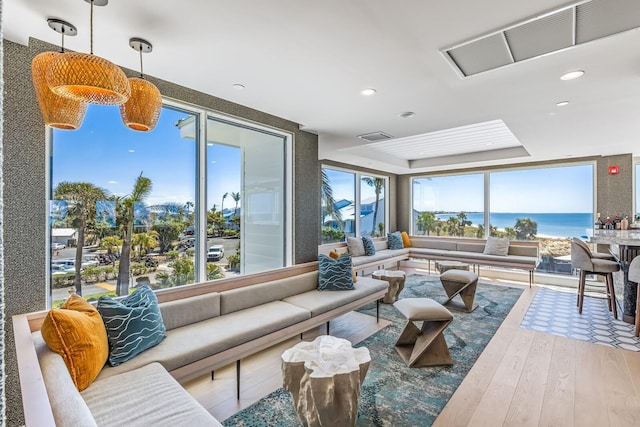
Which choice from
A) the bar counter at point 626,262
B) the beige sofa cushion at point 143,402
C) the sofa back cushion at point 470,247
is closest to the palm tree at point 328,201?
the sofa back cushion at point 470,247

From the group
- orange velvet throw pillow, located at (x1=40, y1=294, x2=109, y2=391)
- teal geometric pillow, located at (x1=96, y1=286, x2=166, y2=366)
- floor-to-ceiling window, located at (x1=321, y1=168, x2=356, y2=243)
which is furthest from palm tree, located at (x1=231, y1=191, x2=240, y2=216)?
floor-to-ceiling window, located at (x1=321, y1=168, x2=356, y2=243)

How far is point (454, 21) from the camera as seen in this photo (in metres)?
1.83

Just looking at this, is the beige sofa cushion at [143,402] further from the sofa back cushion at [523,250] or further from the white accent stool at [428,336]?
the sofa back cushion at [523,250]

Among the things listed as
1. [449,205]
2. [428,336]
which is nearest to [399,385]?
[428,336]

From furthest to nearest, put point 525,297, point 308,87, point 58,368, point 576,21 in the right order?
point 525,297
point 308,87
point 576,21
point 58,368

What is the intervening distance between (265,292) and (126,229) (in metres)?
1.47

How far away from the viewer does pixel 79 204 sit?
2.51 m

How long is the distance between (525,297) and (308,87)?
474 centimetres

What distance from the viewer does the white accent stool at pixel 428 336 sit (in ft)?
9.50

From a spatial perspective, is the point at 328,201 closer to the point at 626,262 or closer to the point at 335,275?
the point at 335,275

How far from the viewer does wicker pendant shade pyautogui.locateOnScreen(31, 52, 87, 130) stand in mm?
1686

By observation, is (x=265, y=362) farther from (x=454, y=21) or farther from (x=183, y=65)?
(x=454, y=21)

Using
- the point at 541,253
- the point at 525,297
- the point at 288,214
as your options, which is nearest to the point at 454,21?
the point at 288,214

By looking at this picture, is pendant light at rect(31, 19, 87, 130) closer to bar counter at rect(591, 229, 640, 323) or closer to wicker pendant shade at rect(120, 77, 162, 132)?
wicker pendant shade at rect(120, 77, 162, 132)
